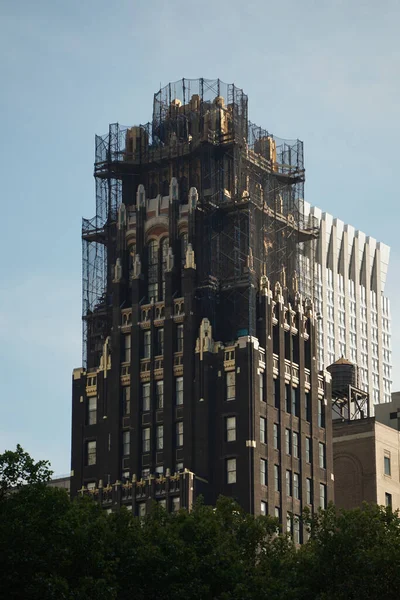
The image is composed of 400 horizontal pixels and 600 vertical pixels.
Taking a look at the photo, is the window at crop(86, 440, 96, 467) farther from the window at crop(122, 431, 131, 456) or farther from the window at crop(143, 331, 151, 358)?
the window at crop(143, 331, 151, 358)

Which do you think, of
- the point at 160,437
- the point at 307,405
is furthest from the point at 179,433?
the point at 307,405

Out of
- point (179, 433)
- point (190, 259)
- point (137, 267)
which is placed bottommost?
point (179, 433)

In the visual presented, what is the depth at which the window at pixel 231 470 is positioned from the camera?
17325cm

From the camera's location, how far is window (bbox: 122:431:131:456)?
180 metres

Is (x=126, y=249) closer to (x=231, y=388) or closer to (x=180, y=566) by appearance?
(x=231, y=388)

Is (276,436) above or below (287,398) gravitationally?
below

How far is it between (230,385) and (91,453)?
17.2m

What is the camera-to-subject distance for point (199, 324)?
181m

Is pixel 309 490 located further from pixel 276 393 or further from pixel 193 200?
pixel 193 200

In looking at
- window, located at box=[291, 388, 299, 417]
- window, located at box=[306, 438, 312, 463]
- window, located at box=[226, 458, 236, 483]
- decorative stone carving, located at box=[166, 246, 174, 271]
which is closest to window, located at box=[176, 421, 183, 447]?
window, located at box=[226, 458, 236, 483]

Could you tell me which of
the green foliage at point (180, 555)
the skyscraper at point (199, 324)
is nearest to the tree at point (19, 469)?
the green foliage at point (180, 555)

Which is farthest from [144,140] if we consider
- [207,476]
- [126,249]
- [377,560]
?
[377,560]

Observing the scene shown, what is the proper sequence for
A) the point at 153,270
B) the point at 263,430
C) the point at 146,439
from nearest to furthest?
1. the point at 263,430
2. the point at 146,439
3. the point at 153,270

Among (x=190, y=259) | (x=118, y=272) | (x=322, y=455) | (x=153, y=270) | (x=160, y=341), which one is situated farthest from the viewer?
(x=118, y=272)
